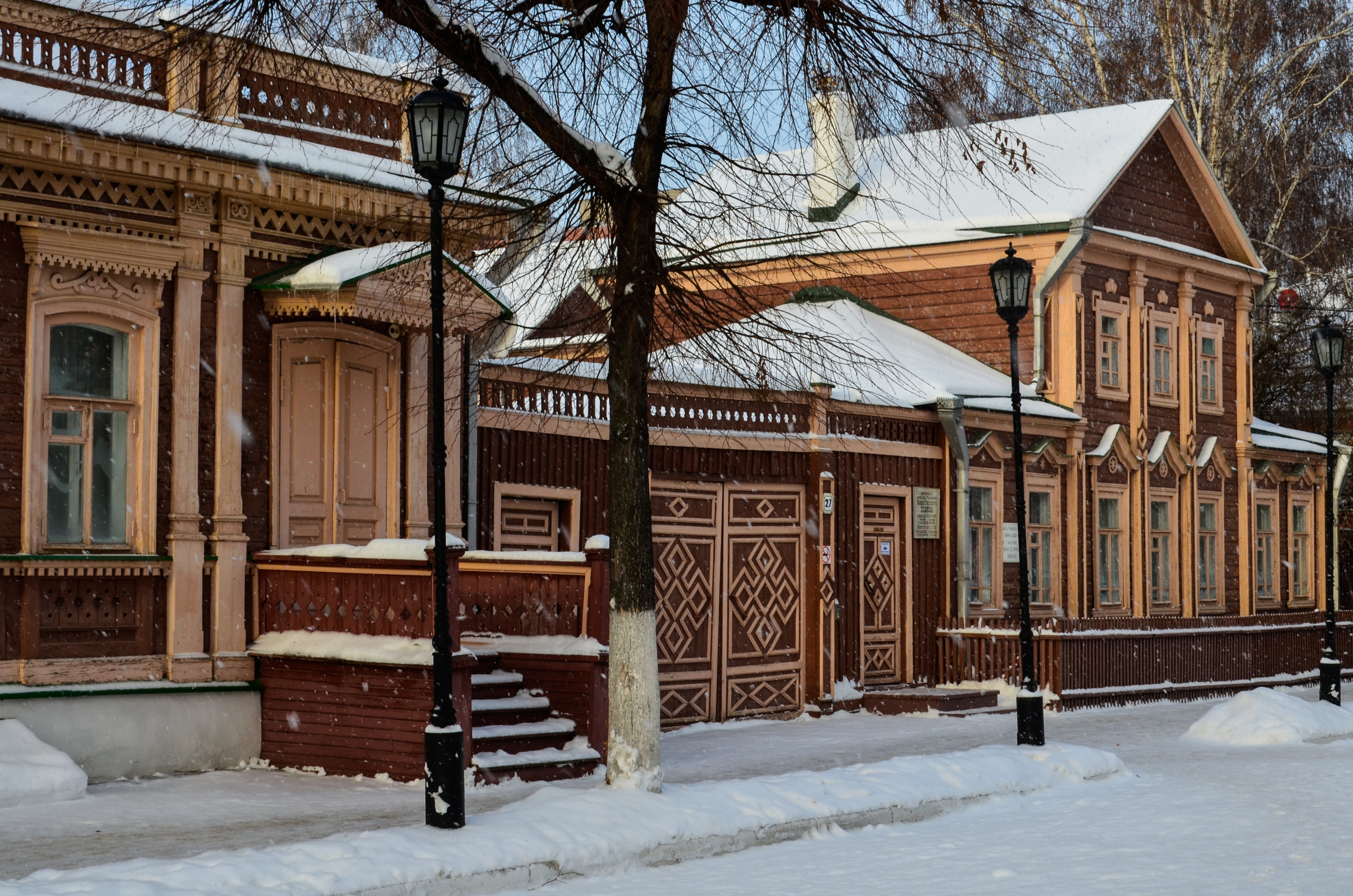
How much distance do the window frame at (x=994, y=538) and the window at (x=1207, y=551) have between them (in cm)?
602

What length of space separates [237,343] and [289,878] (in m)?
5.81

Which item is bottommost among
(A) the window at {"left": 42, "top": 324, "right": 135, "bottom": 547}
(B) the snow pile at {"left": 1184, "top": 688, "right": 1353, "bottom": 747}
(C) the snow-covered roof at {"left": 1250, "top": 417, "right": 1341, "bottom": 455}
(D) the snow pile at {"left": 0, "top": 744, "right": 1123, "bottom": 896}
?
(B) the snow pile at {"left": 1184, "top": 688, "right": 1353, "bottom": 747}

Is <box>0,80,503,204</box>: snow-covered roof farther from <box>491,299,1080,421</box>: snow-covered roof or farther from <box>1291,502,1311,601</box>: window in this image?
<box>1291,502,1311,601</box>: window

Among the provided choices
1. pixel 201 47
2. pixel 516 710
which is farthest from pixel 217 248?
pixel 516 710

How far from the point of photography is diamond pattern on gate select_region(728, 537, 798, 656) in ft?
57.0

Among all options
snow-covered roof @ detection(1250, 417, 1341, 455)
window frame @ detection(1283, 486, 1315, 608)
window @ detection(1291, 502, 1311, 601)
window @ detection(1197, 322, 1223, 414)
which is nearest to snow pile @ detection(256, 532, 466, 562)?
window @ detection(1197, 322, 1223, 414)

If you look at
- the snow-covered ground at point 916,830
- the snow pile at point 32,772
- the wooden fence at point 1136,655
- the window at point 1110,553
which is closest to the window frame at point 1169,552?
the window at point 1110,553

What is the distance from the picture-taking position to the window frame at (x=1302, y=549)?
Answer: 28.8 metres

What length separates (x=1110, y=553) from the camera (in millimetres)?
24500

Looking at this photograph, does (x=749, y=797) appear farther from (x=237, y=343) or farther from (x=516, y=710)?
(x=237, y=343)

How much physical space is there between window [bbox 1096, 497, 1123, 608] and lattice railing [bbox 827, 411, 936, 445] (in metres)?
4.99

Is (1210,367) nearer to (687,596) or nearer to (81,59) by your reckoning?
(687,596)

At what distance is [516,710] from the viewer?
41.8 ft

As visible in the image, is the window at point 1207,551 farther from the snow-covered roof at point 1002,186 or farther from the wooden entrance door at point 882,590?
the wooden entrance door at point 882,590
